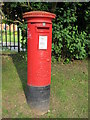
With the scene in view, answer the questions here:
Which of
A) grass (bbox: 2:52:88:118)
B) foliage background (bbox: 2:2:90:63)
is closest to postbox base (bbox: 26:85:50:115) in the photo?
grass (bbox: 2:52:88:118)

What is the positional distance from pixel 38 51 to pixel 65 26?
3.18 m

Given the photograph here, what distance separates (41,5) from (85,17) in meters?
1.69

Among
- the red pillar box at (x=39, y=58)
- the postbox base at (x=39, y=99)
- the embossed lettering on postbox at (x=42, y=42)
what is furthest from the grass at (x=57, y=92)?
the embossed lettering on postbox at (x=42, y=42)

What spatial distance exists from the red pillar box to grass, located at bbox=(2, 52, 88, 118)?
10.4 inches

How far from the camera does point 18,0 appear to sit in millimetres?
4934

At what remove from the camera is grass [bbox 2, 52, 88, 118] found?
314 cm

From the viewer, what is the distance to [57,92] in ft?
12.6

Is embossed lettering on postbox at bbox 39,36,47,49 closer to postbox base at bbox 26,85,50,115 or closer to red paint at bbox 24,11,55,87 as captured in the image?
red paint at bbox 24,11,55,87

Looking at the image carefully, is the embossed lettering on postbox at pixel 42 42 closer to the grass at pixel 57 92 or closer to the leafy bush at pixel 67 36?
the grass at pixel 57 92

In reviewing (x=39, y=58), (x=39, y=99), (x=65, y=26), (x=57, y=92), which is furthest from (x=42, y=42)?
(x=65, y=26)

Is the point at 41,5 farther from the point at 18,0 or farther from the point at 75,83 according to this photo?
the point at 75,83

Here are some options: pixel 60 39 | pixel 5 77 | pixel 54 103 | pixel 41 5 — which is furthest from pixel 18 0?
pixel 54 103

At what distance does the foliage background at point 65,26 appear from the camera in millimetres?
5551

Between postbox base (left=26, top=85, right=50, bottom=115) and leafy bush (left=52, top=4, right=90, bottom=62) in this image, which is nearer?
postbox base (left=26, top=85, right=50, bottom=115)
